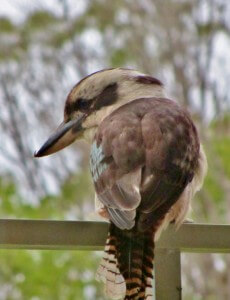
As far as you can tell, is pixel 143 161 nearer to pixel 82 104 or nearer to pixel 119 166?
pixel 119 166

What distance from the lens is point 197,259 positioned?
7.85 metres

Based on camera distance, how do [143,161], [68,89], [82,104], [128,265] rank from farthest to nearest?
[68,89], [82,104], [143,161], [128,265]

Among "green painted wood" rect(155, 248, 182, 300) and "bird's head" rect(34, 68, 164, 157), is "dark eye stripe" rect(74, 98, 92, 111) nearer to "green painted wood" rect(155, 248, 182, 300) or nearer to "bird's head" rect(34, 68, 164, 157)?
"bird's head" rect(34, 68, 164, 157)

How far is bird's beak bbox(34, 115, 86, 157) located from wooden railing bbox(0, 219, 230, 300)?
16.6 inches

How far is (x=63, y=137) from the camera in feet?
7.91

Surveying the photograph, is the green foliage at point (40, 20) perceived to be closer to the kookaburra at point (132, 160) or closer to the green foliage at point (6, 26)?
the green foliage at point (6, 26)

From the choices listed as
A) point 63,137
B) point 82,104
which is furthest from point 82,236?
point 82,104

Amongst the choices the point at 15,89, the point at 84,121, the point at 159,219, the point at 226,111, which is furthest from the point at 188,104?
the point at 159,219

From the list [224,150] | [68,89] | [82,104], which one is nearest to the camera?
[82,104]

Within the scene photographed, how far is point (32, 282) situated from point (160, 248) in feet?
14.8

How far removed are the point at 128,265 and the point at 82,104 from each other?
81cm

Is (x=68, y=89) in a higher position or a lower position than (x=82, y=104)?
higher

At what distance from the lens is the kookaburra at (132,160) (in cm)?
186

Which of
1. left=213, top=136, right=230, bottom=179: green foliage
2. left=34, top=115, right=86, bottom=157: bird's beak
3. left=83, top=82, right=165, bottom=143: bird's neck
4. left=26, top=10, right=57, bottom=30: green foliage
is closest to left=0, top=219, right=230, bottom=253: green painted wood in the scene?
left=34, top=115, right=86, bottom=157: bird's beak
